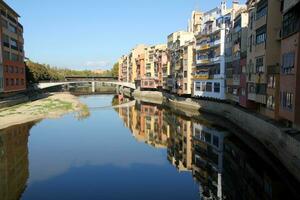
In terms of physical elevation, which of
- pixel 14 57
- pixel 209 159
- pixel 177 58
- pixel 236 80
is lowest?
pixel 209 159

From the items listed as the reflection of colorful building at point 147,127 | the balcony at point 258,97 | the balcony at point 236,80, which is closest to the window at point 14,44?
the reflection of colorful building at point 147,127

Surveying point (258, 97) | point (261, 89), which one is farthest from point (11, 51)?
point (261, 89)

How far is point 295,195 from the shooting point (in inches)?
853

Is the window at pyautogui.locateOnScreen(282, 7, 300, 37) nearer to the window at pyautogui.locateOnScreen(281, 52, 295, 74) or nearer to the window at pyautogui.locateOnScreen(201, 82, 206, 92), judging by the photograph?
the window at pyautogui.locateOnScreen(281, 52, 295, 74)

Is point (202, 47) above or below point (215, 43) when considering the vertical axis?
below

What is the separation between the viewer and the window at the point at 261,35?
36662mm

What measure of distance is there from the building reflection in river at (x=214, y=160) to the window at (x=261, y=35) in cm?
1214

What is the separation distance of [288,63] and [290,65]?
567 millimetres

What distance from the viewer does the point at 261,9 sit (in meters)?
37.7

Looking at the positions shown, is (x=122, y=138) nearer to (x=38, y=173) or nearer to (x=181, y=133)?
(x=181, y=133)

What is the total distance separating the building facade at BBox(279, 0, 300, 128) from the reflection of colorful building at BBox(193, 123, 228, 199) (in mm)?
7779

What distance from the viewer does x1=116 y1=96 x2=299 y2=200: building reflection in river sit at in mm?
23625

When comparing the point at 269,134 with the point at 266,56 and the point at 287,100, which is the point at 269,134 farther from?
the point at 266,56

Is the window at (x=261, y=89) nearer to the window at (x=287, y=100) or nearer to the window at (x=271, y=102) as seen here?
the window at (x=271, y=102)
